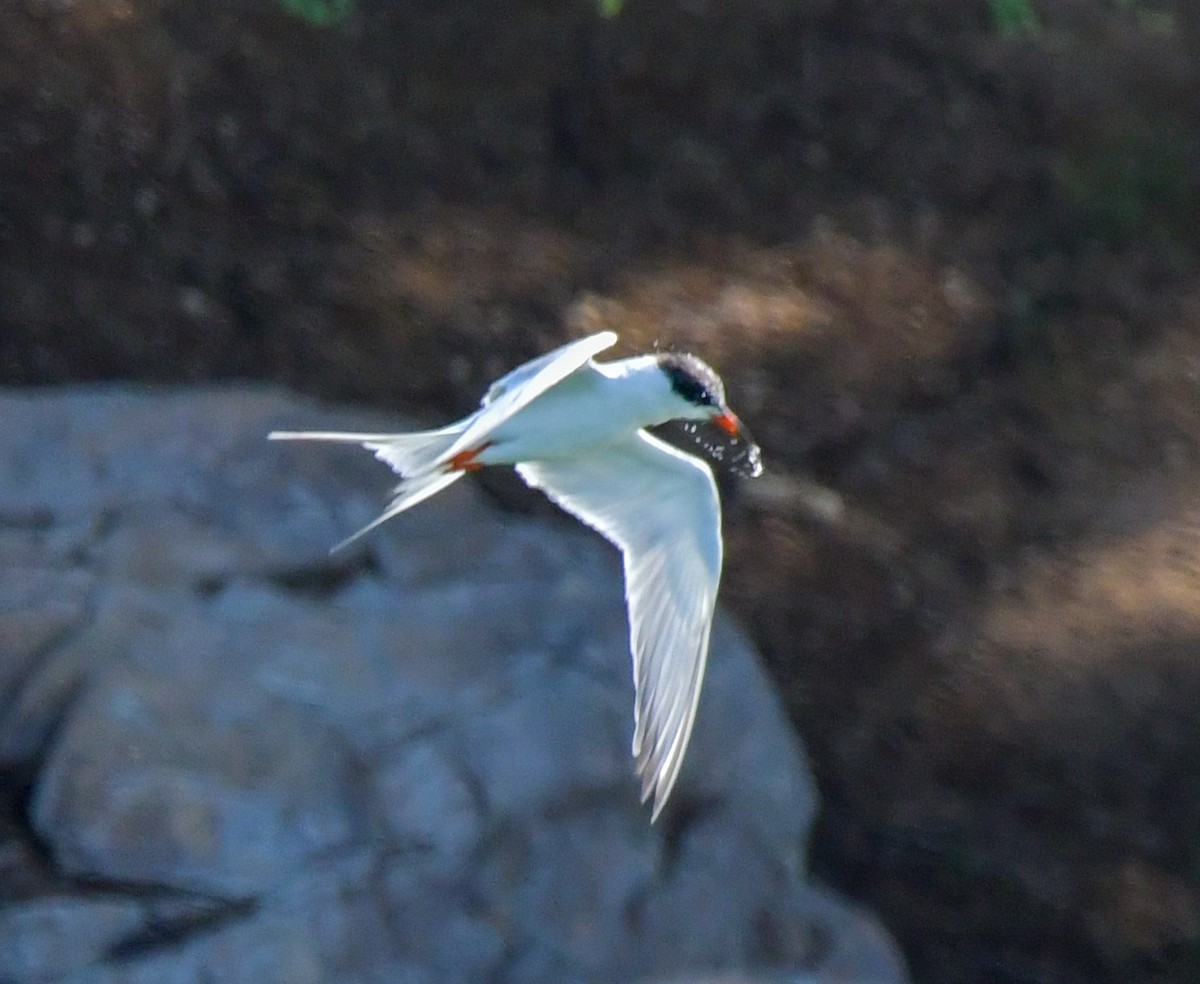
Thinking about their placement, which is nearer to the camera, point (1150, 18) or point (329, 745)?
point (329, 745)

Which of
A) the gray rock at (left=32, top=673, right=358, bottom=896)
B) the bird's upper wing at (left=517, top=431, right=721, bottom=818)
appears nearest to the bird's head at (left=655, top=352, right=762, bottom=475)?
the bird's upper wing at (left=517, top=431, right=721, bottom=818)

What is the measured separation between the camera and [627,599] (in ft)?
14.6

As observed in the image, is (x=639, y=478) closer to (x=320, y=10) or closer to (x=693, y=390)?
(x=693, y=390)

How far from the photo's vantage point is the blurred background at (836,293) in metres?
5.61

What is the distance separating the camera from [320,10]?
6.55 m

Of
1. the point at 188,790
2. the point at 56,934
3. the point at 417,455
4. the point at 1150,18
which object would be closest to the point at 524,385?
the point at 417,455

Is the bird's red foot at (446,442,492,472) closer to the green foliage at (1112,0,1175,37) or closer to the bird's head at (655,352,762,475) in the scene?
the bird's head at (655,352,762,475)

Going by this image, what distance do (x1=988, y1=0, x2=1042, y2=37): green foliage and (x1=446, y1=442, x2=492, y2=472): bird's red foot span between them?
13.1ft

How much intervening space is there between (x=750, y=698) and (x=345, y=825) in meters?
1.16

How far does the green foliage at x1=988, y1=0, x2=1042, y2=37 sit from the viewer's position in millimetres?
7406

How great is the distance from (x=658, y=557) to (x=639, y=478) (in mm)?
198

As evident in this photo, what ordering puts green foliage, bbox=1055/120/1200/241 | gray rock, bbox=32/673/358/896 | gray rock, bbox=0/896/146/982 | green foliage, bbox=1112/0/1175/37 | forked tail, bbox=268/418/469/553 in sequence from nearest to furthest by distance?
1. gray rock, bbox=0/896/146/982
2. gray rock, bbox=32/673/358/896
3. forked tail, bbox=268/418/469/553
4. green foliage, bbox=1055/120/1200/241
5. green foliage, bbox=1112/0/1175/37

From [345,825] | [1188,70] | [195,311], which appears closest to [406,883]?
[345,825]

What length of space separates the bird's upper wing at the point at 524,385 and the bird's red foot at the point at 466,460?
11 cm
